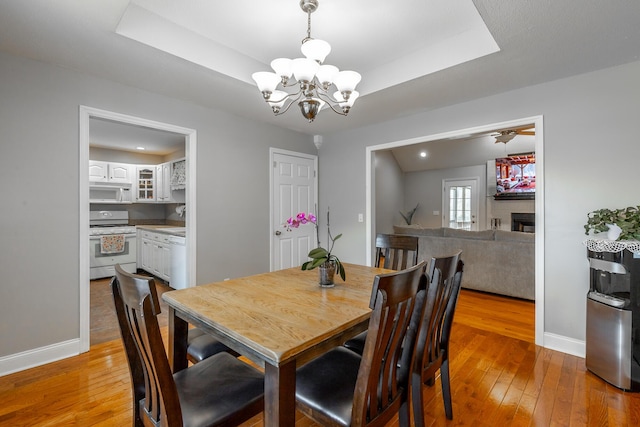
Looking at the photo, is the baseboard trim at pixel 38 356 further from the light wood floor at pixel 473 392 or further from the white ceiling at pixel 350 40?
the white ceiling at pixel 350 40

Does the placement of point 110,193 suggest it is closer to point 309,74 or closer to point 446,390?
point 309,74

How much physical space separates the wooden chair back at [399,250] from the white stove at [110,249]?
447 centimetres

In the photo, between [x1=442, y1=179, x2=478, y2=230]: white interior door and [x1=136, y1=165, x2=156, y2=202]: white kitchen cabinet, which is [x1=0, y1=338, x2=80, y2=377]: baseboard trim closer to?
[x1=136, y1=165, x2=156, y2=202]: white kitchen cabinet

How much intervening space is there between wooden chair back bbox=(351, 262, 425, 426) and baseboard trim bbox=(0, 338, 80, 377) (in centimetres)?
260

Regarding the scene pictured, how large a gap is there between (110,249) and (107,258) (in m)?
0.16

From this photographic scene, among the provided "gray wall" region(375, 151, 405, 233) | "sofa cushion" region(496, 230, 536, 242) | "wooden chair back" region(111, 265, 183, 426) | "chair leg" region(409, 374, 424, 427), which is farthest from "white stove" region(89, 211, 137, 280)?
"sofa cushion" region(496, 230, 536, 242)

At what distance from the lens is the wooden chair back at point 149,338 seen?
940 mm

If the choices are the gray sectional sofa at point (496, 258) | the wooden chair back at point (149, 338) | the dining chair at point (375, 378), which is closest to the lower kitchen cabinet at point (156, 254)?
the wooden chair back at point (149, 338)

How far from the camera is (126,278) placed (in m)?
1.02

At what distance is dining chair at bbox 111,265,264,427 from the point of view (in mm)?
957

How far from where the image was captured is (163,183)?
5.61 meters

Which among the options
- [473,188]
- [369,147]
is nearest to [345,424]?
[369,147]

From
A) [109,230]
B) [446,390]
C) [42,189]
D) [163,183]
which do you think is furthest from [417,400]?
[163,183]

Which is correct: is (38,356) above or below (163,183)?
below
